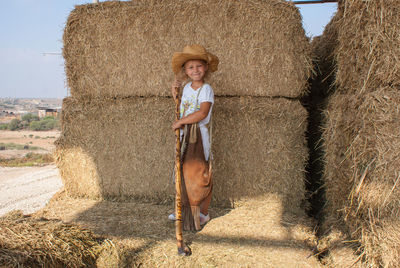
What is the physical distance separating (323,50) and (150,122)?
2.57 m

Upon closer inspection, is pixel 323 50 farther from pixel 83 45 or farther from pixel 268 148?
pixel 83 45

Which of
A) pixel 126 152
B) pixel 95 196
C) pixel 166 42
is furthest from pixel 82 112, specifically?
pixel 166 42

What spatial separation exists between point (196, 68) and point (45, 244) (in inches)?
78.6

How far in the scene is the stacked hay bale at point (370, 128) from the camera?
222 centimetres

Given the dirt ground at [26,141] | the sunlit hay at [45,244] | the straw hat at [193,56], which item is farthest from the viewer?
the dirt ground at [26,141]

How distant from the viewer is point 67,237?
2.39 metres

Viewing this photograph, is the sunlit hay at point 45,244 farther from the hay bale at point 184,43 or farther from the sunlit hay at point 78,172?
the hay bale at point 184,43

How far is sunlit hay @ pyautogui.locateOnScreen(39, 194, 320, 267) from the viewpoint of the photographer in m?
2.39

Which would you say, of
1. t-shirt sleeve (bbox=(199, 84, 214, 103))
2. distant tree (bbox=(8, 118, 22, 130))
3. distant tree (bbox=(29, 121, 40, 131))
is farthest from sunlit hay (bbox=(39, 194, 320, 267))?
distant tree (bbox=(8, 118, 22, 130))

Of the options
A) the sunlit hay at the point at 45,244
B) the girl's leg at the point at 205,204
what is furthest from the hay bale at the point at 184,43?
the sunlit hay at the point at 45,244

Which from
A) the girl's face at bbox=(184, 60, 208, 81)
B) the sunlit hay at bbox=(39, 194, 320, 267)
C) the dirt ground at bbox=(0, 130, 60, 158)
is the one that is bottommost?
the dirt ground at bbox=(0, 130, 60, 158)

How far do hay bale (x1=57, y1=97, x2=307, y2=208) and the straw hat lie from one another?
25.3 inches

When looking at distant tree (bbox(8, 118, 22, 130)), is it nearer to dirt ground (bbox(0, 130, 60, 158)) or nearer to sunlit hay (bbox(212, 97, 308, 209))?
dirt ground (bbox(0, 130, 60, 158))

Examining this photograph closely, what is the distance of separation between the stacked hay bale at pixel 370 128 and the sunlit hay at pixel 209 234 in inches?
21.3
